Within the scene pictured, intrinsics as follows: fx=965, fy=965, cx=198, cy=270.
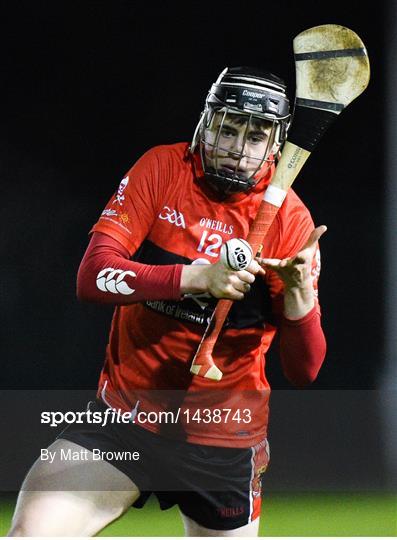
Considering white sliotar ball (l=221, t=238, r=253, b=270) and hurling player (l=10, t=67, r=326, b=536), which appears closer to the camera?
white sliotar ball (l=221, t=238, r=253, b=270)

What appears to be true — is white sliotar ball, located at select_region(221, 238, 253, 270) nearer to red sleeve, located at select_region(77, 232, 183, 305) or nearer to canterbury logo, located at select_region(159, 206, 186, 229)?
red sleeve, located at select_region(77, 232, 183, 305)

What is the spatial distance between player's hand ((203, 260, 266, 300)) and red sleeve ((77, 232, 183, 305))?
0.10 m

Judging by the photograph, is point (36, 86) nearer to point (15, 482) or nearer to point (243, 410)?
point (15, 482)

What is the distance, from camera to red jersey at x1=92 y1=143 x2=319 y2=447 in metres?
2.30

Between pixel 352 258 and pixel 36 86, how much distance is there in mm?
1400

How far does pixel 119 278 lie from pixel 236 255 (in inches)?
11.7

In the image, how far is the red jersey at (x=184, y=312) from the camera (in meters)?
2.30

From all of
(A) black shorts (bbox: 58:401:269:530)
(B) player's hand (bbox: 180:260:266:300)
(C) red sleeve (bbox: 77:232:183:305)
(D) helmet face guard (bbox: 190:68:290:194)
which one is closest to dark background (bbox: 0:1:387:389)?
(D) helmet face guard (bbox: 190:68:290:194)

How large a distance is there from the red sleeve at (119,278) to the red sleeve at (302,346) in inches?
11.7

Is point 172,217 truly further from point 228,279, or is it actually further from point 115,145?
point 115,145

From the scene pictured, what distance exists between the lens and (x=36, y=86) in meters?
3.67

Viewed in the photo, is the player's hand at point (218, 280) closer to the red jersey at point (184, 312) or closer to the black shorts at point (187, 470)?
the red jersey at point (184, 312)

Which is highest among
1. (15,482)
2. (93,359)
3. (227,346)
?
(227,346)

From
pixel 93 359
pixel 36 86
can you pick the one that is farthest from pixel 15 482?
pixel 36 86
